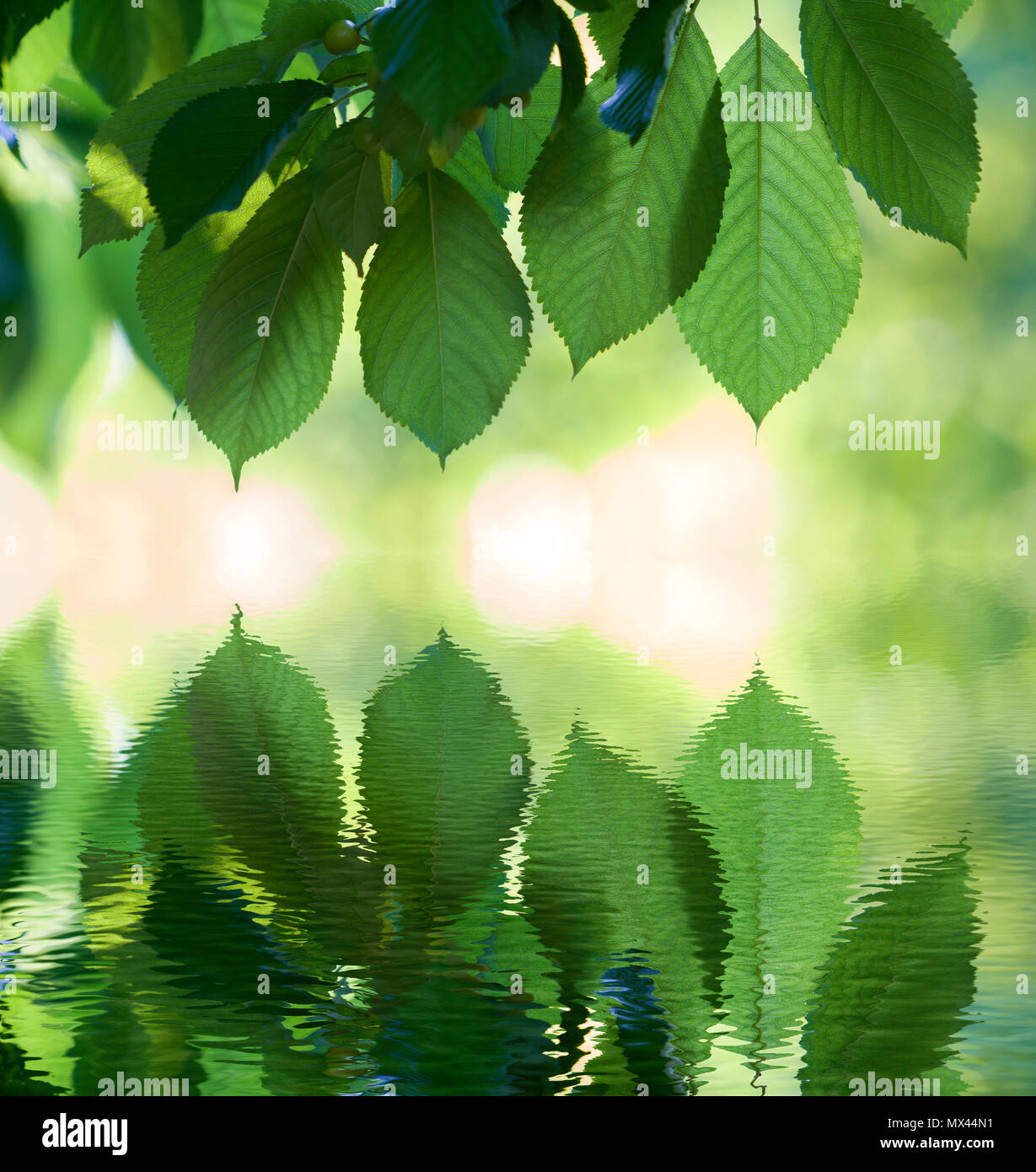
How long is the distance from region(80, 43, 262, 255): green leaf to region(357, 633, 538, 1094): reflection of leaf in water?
5.5 inches

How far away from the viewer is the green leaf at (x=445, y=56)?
0.43 feet

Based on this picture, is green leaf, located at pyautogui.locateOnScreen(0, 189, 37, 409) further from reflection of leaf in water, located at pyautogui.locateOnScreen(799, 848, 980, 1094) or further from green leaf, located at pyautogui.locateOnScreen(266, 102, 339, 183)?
reflection of leaf in water, located at pyautogui.locateOnScreen(799, 848, 980, 1094)

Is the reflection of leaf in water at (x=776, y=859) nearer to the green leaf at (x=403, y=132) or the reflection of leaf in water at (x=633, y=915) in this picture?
the reflection of leaf in water at (x=633, y=915)

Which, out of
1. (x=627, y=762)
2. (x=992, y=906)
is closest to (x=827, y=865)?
(x=992, y=906)

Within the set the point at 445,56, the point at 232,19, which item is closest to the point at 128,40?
the point at 232,19

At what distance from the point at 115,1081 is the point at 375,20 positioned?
0.16 m

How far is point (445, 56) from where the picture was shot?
0.13 meters

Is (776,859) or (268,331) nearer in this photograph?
(268,331)

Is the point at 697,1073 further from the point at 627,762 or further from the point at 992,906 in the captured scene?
the point at 627,762

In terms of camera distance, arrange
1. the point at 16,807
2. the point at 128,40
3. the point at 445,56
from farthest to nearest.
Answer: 1. the point at 16,807
2. the point at 128,40
3. the point at 445,56

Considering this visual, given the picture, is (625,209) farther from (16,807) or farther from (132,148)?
(16,807)

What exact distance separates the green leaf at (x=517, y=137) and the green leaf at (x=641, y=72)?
0.04 m

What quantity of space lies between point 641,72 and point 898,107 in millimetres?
43

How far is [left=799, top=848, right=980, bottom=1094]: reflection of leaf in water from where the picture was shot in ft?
0.61
